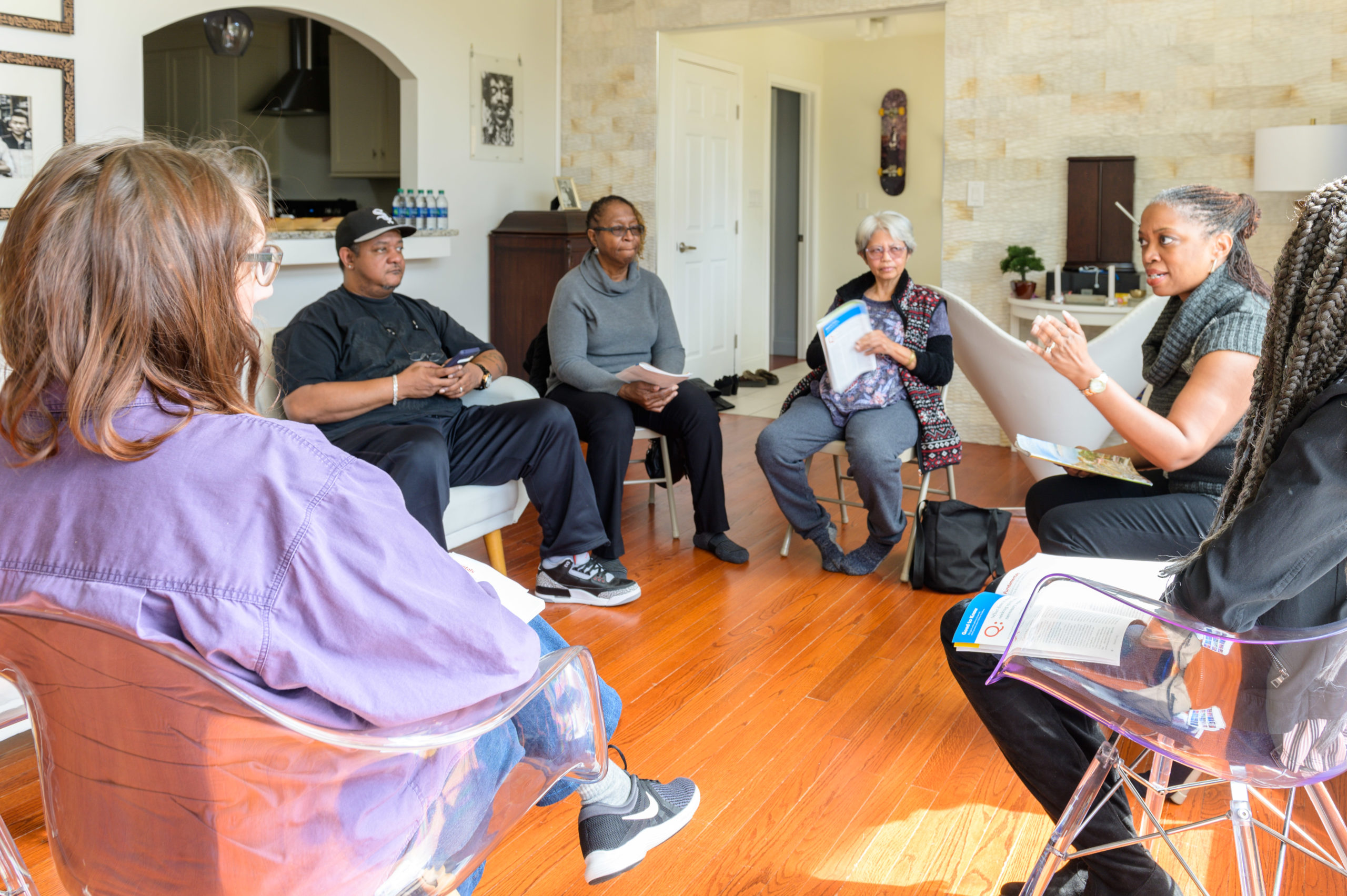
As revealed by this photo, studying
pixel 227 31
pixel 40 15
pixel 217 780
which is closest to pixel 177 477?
pixel 217 780

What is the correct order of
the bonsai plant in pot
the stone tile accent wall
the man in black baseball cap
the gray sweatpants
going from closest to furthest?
the man in black baseball cap, the gray sweatpants, the stone tile accent wall, the bonsai plant in pot

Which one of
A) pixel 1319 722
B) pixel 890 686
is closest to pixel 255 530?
pixel 1319 722

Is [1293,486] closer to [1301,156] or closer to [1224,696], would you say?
[1224,696]

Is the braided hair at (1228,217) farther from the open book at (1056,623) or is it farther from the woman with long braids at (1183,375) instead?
the open book at (1056,623)

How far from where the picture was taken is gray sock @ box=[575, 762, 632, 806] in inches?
64.4

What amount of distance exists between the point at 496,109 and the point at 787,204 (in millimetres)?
3164

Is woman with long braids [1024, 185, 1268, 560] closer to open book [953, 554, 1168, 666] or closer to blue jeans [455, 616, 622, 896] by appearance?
open book [953, 554, 1168, 666]

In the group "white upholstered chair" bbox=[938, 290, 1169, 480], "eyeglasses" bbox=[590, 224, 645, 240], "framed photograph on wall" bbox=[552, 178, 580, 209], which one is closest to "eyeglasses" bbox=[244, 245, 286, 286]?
"eyeglasses" bbox=[590, 224, 645, 240]

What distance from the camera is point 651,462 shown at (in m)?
4.12

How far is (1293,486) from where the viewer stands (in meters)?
1.24

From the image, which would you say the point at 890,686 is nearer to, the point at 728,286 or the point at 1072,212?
the point at 1072,212

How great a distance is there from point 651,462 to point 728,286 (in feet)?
11.4

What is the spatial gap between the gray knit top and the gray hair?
113 centimetres

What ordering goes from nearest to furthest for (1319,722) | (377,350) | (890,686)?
(1319,722), (890,686), (377,350)
